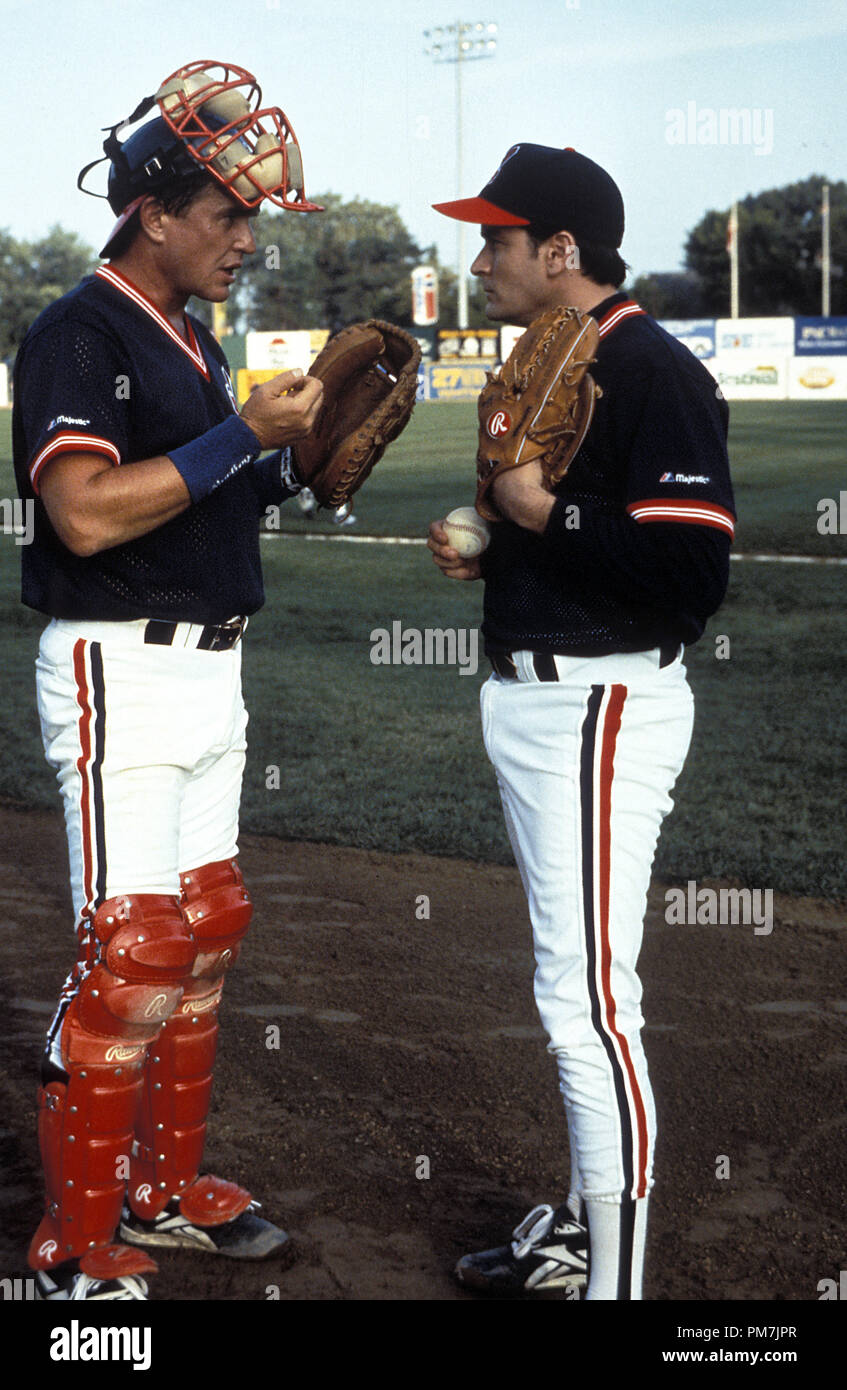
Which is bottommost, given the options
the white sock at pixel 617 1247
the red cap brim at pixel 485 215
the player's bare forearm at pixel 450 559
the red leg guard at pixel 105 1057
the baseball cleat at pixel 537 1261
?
the baseball cleat at pixel 537 1261

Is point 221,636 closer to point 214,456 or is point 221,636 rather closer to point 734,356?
point 214,456

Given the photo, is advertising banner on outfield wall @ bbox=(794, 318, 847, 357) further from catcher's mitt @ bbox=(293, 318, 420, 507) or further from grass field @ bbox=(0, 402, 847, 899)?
catcher's mitt @ bbox=(293, 318, 420, 507)

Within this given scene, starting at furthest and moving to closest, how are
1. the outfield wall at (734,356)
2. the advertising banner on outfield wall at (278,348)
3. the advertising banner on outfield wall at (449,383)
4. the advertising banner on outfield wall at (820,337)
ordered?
the advertising banner on outfield wall at (820,337), the advertising banner on outfield wall at (449,383), the advertising banner on outfield wall at (278,348), the outfield wall at (734,356)

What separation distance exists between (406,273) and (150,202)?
75.9 meters

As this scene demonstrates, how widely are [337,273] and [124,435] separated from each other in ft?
242

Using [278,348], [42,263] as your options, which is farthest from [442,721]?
[42,263]

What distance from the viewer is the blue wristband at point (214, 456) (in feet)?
8.61

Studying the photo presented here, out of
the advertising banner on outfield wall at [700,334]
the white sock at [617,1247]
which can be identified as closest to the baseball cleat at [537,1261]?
the white sock at [617,1247]

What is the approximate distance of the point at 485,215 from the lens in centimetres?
270

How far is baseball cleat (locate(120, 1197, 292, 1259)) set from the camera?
2992mm

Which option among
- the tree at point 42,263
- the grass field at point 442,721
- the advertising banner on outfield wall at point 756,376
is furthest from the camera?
the tree at point 42,263

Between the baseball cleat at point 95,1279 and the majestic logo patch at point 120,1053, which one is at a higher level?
the majestic logo patch at point 120,1053

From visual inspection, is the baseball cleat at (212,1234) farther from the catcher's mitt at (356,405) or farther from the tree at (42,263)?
the tree at (42,263)

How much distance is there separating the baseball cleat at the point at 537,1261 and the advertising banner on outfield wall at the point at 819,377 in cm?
4191
